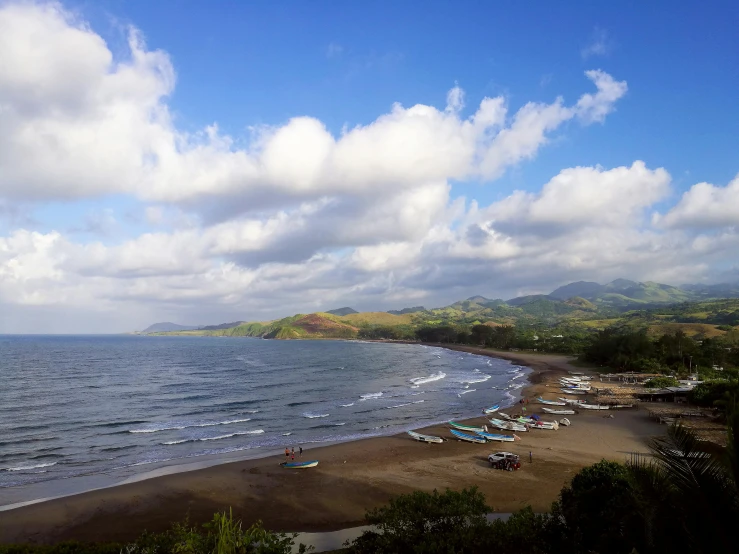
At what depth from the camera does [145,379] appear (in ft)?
271

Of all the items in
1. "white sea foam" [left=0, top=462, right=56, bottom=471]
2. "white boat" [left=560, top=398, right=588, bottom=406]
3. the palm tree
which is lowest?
"white boat" [left=560, top=398, right=588, bottom=406]

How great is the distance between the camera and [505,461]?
30.4m

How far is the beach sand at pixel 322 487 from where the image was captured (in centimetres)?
2216

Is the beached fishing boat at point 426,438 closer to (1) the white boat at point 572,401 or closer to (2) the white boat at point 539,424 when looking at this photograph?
(2) the white boat at point 539,424

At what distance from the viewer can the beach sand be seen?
22156mm

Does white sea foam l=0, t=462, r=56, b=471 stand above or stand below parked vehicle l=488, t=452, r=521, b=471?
above

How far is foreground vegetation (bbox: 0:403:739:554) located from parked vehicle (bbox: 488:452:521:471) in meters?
15.2

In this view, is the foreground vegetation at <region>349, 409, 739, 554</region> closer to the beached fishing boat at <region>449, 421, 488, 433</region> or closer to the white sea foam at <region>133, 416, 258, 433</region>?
the beached fishing boat at <region>449, 421, 488, 433</region>

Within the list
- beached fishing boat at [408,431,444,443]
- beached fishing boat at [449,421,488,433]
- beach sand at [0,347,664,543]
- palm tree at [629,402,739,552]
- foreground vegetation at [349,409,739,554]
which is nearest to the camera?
palm tree at [629,402,739,552]

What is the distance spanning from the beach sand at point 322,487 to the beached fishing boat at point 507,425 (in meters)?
2.58

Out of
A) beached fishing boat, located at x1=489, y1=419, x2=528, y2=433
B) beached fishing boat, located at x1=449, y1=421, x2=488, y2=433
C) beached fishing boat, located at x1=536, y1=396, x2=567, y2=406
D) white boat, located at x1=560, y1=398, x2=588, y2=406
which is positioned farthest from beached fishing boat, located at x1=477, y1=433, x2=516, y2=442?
white boat, located at x1=560, y1=398, x2=588, y2=406

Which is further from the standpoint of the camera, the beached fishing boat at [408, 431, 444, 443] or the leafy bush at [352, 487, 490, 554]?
the beached fishing boat at [408, 431, 444, 443]

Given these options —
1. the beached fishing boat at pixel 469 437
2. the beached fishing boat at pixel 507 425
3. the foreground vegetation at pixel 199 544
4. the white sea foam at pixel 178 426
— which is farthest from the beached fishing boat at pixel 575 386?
the foreground vegetation at pixel 199 544

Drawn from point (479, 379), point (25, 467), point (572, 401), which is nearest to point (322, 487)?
point (25, 467)
